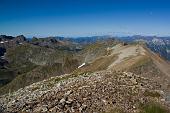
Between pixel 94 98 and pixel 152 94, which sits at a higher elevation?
pixel 94 98

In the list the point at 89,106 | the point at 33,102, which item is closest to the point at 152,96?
the point at 89,106

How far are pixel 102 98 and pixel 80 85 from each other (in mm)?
6843

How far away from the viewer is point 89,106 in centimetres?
3028

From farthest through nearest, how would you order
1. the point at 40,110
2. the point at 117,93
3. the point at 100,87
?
1. the point at 100,87
2. the point at 117,93
3. the point at 40,110

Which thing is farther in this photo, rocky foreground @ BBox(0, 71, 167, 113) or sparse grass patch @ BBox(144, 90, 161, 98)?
sparse grass patch @ BBox(144, 90, 161, 98)

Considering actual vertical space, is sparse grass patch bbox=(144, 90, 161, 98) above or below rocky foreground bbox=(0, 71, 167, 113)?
below

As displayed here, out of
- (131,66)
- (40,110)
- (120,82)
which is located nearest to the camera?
(40,110)

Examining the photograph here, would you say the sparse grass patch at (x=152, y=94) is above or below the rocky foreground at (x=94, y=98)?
below

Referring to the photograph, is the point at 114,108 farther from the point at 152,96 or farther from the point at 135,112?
the point at 152,96

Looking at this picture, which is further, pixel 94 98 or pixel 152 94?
pixel 152 94

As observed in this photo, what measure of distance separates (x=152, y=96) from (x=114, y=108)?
7.31m

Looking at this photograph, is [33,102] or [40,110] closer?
[40,110]

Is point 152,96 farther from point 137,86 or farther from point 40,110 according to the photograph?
point 40,110

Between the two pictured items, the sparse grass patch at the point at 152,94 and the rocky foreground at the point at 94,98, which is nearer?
the rocky foreground at the point at 94,98
